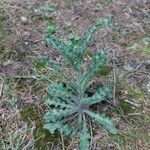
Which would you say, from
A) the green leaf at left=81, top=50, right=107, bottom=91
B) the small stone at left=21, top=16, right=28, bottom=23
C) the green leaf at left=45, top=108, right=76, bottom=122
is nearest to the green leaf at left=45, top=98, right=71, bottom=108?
the green leaf at left=45, top=108, right=76, bottom=122

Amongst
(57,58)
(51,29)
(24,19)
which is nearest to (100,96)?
(57,58)

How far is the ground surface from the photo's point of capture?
6.89ft

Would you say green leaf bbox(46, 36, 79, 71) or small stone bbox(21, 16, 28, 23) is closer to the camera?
green leaf bbox(46, 36, 79, 71)

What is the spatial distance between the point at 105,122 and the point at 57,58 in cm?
69

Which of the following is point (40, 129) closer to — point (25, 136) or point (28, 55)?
point (25, 136)

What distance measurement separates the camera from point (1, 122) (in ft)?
7.11

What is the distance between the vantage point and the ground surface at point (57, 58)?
210cm

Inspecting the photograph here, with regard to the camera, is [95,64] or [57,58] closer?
[95,64]

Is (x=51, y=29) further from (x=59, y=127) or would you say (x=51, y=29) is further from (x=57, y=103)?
(x=59, y=127)

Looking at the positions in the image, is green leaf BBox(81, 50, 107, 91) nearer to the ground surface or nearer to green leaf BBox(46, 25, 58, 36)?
the ground surface

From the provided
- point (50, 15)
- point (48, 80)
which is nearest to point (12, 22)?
point (50, 15)

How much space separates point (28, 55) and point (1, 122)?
58cm

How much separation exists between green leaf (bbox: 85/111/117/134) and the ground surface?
0.04 meters

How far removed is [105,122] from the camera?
81.9 inches
